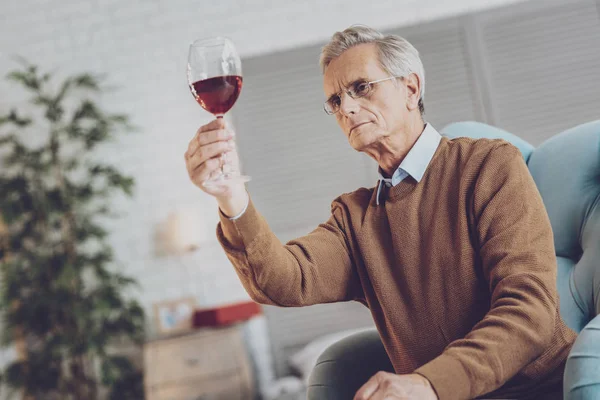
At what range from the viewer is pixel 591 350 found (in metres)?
1.04

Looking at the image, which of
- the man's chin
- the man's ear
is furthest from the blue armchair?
the man's chin

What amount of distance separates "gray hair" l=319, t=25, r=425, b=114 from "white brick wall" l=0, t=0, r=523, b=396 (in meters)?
2.65

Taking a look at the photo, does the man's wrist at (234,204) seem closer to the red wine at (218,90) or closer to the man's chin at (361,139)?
the red wine at (218,90)

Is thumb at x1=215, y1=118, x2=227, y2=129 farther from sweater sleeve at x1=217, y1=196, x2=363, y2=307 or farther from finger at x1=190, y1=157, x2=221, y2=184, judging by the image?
sweater sleeve at x1=217, y1=196, x2=363, y2=307

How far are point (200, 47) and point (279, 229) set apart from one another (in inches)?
115

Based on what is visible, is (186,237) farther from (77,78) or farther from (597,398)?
(597,398)

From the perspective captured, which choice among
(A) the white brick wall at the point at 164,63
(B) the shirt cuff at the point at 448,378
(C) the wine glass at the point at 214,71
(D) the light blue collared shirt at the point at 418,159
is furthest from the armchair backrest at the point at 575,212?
(A) the white brick wall at the point at 164,63

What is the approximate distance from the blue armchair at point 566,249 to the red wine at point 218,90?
0.63m

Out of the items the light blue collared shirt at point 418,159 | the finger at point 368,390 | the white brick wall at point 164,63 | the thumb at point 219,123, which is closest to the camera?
the finger at point 368,390

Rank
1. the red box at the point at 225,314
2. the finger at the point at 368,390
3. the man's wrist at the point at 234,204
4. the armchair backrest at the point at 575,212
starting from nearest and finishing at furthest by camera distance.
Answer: the finger at the point at 368,390 → the man's wrist at the point at 234,204 → the armchair backrest at the point at 575,212 → the red box at the point at 225,314

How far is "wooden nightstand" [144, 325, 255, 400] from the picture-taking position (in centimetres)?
349

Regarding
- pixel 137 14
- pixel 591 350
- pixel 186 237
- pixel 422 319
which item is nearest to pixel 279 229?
pixel 186 237

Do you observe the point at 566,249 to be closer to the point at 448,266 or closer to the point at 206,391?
the point at 448,266

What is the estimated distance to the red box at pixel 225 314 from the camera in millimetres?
3648
